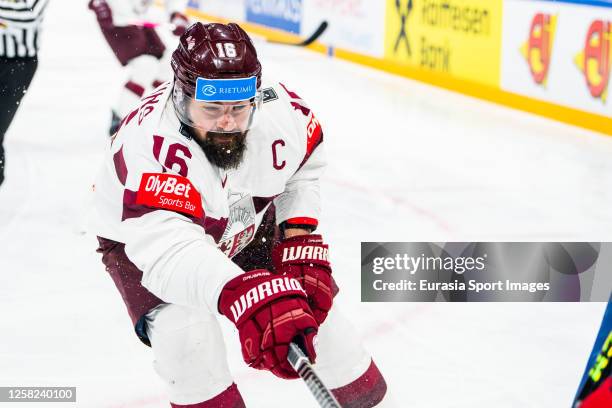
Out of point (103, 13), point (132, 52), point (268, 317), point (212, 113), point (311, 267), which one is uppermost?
point (212, 113)

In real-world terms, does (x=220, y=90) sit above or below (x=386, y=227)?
above

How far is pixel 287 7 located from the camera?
9531 millimetres

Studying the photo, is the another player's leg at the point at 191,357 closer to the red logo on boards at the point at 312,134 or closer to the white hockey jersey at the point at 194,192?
the white hockey jersey at the point at 194,192

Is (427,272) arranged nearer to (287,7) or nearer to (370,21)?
(370,21)

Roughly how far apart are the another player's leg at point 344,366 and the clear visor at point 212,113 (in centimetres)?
50

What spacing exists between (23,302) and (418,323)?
1.33m

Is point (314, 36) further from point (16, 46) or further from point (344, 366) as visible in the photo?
point (344, 366)

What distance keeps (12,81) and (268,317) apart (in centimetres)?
265

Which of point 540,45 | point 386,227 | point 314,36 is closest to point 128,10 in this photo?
point 386,227

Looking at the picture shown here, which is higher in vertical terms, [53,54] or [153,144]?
[153,144]

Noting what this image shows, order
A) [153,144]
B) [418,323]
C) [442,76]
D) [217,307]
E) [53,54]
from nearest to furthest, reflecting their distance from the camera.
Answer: [217,307], [153,144], [418,323], [442,76], [53,54]

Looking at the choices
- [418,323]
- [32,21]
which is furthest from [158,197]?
[32,21]

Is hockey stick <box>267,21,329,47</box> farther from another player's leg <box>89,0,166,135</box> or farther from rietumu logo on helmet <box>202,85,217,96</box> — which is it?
rietumu logo on helmet <box>202,85,217,96</box>

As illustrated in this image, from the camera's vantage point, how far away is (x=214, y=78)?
6.43 ft
